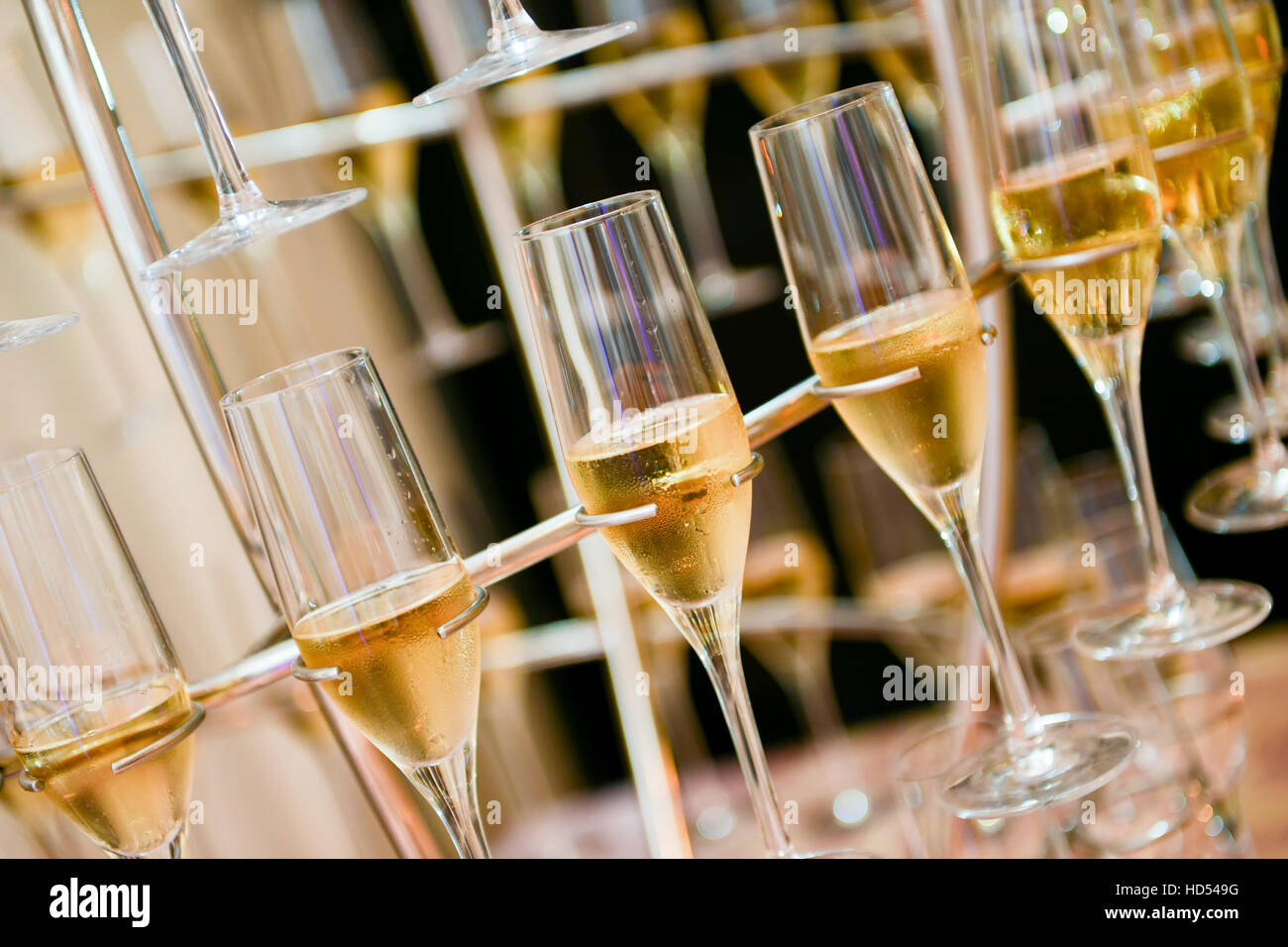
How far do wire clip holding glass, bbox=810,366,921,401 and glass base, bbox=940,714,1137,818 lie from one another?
5.6 inches

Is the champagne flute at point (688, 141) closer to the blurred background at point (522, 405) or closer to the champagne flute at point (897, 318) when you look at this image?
the blurred background at point (522, 405)

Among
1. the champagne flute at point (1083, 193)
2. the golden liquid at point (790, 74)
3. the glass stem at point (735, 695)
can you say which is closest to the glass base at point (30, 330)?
the glass stem at point (735, 695)

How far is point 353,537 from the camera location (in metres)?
0.44

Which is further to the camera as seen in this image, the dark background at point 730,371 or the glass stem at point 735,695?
the dark background at point 730,371

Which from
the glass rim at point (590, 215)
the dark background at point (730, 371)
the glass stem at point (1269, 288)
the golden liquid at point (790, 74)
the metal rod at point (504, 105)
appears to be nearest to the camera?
the glass rim at point (590, 215)

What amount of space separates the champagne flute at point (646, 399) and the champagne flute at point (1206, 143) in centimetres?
24

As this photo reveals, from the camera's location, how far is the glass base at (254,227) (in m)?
0.47

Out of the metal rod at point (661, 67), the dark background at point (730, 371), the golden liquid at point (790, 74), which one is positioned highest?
the metal rod at point (661, 67)

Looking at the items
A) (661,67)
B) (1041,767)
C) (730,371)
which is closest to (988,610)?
(1041,767)

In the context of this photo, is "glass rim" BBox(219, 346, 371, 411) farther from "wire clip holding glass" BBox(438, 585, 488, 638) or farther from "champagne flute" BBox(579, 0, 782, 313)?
"champagne flute" BBox(579, 0, 782, 313)
